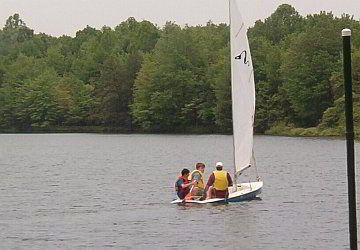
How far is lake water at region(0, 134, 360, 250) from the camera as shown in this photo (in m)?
27.9

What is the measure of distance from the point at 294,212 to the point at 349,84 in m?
19.7

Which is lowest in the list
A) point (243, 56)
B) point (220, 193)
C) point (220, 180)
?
point (220, 193)

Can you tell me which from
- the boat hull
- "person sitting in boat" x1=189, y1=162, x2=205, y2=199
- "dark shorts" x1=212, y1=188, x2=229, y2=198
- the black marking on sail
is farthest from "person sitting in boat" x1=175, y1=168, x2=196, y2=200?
the black marking on sail

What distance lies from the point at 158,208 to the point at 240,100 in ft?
17.0

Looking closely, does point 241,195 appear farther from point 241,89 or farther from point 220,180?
point 241,89

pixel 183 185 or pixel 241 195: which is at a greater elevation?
pixel 183 185

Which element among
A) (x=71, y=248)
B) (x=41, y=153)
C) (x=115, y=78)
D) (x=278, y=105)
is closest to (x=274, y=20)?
(x=115, y=78)

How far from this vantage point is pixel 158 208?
36.7 meters

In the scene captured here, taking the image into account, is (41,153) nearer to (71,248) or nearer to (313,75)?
(313,75)

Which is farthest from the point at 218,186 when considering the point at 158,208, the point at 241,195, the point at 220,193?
the point at 158,208

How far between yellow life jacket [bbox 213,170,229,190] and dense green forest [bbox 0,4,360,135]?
61731mm

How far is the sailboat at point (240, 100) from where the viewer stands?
35469 millimetres

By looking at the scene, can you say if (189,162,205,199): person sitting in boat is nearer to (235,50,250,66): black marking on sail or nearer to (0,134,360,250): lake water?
(0,134,360,250): lake water

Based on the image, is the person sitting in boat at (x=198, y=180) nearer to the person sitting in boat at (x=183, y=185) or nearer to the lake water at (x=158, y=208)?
the person sitting in boat at (x=183, y=185)
